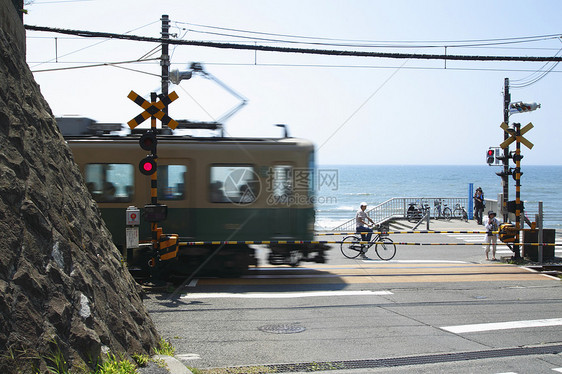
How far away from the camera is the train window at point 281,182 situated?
40.7ft

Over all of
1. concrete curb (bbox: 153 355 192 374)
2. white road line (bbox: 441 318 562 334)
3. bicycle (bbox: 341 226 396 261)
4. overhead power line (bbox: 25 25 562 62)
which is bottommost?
white road line (bbox: 441 318 562 334)

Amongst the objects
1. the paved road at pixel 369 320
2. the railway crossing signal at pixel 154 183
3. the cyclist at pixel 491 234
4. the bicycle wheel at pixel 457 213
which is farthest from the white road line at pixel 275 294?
the bicycle wheel at pixel 457 213

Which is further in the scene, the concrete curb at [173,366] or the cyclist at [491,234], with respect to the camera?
the cyclist at [491,234]

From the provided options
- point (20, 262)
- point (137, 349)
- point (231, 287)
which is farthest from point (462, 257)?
point (20, 262)

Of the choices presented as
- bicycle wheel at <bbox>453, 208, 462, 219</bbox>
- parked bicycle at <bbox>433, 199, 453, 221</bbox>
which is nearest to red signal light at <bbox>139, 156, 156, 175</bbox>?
parked bicycle at <bbox>433, 199, 453, 221</bbox>

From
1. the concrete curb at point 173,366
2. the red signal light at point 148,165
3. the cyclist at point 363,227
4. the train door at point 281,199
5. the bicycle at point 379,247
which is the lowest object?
the bicycle at point 379,247

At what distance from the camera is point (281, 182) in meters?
12.4

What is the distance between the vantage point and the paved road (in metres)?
6.72

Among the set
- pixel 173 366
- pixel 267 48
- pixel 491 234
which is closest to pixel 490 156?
pixel 491 234

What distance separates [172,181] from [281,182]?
8.41 feet

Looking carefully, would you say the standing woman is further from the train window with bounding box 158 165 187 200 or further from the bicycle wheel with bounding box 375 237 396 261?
the train window with bounding box 158 165 187 200

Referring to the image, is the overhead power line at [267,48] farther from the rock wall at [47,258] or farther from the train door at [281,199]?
the rock wall at [47,258]

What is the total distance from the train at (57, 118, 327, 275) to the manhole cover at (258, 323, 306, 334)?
419cm

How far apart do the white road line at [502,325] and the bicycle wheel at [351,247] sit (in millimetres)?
7814
